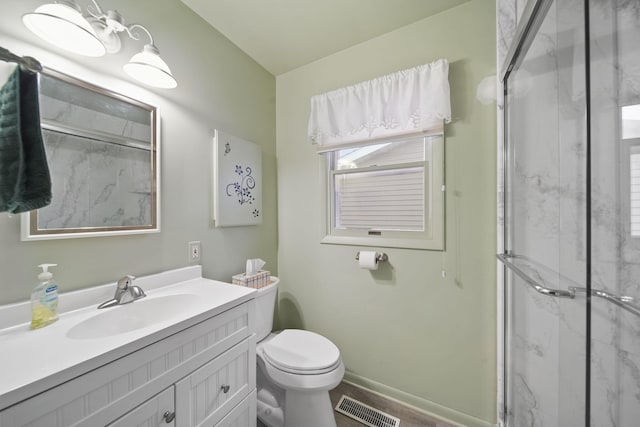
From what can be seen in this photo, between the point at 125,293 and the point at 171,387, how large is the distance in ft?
1.52

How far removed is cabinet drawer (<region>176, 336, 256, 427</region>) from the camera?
816 millimetres

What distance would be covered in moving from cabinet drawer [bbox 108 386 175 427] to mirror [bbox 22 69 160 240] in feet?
2.28

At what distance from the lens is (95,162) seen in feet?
3.23

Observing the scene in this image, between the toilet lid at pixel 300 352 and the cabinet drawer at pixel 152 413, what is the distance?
0.55 m

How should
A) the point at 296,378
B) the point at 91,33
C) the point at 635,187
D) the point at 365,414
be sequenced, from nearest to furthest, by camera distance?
the point at 635,187 < the point at 91,33 < the point at 296,378 < the point at 365,414

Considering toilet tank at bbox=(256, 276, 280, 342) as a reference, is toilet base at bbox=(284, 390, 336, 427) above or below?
below

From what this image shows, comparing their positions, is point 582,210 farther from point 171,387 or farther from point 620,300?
point 171,387

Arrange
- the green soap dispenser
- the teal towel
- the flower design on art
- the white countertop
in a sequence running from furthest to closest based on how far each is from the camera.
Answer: the flower design on art < the green soap dispenser < the teal towel < the white countertop

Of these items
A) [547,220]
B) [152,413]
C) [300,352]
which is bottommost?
[300,352]

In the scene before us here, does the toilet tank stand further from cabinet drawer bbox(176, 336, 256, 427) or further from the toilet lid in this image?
cabinet drawer bbox(176, 336, 256, 427)

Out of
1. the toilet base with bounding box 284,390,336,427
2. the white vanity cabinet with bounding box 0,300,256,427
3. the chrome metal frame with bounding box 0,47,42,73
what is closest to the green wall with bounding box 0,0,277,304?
the chrome metal frame with bounding box 0,47,42,73

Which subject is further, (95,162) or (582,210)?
(95,162)

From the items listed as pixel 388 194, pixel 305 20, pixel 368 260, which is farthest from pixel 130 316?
pixel 305 20

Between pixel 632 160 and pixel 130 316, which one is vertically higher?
pixel 632 160
